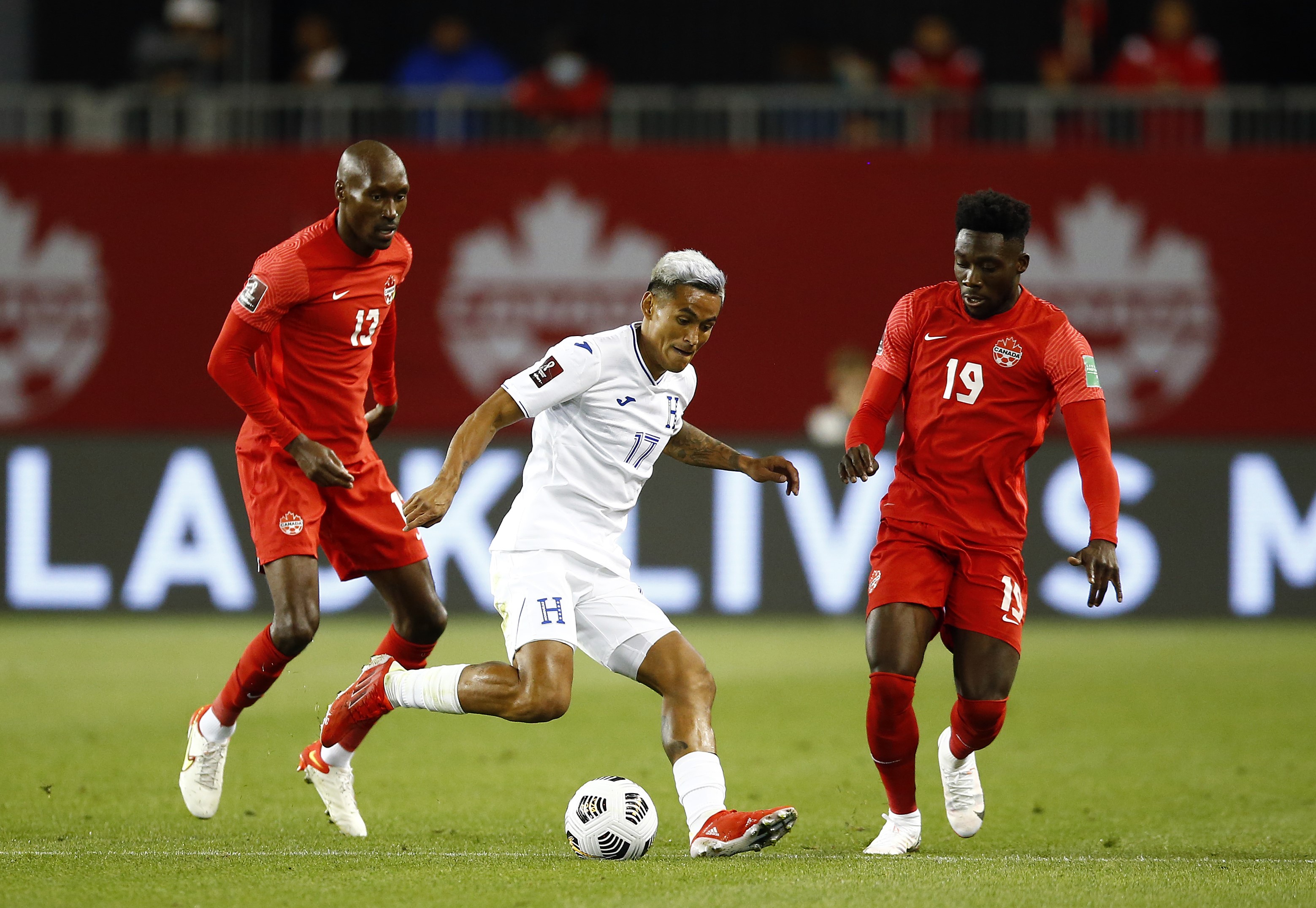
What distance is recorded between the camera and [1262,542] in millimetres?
12180

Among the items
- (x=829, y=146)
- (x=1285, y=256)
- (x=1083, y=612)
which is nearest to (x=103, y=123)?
(x=829, y=146)

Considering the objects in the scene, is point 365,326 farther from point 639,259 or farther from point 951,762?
point 639,259

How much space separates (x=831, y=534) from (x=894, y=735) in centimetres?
655

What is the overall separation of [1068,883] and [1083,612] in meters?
7.79

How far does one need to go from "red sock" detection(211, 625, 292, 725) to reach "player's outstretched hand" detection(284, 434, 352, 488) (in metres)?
0.60

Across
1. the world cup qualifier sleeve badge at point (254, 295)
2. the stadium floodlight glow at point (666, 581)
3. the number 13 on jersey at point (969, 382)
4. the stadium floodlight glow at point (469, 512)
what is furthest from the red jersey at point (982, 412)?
the stadium floodlight glow at point (469, 512)

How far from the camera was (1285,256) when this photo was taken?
14.9m

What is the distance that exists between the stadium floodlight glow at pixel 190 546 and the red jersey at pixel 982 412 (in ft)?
24.7

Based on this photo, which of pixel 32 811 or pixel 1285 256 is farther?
pixel 1285 256

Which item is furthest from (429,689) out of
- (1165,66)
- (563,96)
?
(1165,66)

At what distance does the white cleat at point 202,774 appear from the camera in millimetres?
6055

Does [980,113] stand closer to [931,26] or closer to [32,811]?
[931,26]

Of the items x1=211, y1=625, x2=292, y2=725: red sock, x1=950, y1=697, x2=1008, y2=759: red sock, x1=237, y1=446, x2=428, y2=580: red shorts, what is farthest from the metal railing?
x1=950, y1=697, x2=1008, y2=759: red sock

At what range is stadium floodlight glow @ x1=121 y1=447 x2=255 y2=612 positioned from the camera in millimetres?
12180
